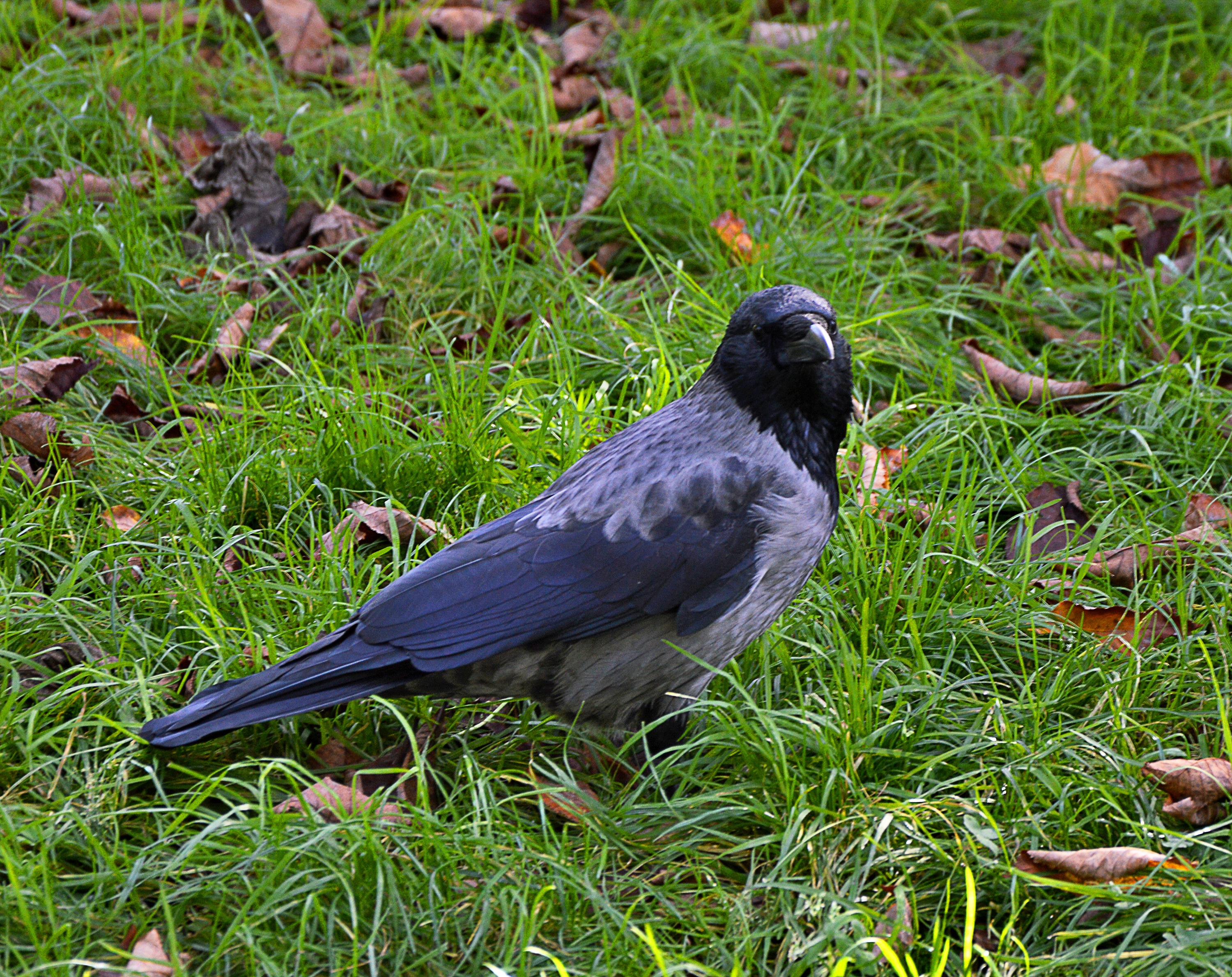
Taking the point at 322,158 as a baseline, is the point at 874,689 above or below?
below

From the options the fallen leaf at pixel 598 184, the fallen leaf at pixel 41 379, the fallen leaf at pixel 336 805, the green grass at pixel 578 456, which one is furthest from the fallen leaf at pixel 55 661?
the fallen leaf at pixel 598 184

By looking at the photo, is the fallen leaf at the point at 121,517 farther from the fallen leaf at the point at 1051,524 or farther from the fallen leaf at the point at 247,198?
the fallen leaf at the point at 1051,524

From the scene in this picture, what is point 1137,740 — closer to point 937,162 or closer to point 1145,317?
point 1145,317

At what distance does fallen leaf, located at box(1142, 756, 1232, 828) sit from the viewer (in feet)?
8.53

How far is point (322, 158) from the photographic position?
4.89 m

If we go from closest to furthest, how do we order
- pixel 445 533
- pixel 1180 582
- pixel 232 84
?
pixel 1180 582, pixel 445 533, pixel 232 84

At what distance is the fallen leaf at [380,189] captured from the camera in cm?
482

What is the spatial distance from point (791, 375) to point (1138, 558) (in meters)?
1.09

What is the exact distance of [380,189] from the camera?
15.8ft

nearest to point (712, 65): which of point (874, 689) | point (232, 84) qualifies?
point (232, 84)

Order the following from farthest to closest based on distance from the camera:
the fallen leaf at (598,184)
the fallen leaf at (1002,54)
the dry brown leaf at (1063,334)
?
the fallen leaf at (1002,54)
the fallen leaf at (598,184)
the dry brown leaf at (1063,334)

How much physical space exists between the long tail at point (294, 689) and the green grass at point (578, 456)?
9 cm

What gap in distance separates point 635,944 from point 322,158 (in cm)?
346

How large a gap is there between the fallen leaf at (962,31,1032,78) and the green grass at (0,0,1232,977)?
5.1 inches
